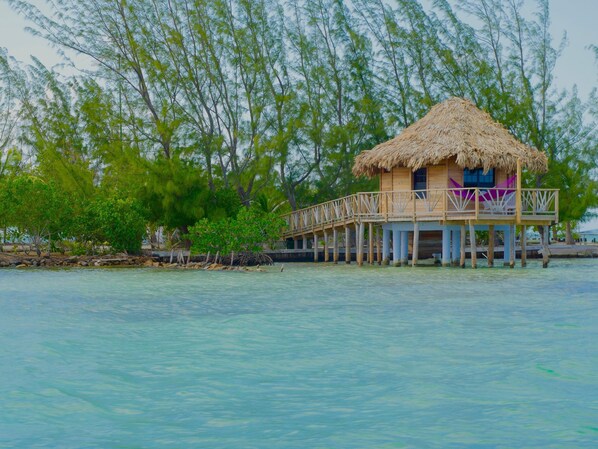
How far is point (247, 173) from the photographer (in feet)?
111

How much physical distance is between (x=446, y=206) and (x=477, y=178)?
8.49 feet

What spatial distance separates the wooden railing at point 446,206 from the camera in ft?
79.2

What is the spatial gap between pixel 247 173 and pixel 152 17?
7790 mm

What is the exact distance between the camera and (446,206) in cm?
2439

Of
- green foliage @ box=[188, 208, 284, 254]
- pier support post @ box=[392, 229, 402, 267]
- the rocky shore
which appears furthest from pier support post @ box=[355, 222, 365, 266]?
the rocky shore

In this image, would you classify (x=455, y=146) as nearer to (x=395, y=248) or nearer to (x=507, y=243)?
(x=395, y=248)

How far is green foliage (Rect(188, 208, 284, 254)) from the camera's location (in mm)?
26562

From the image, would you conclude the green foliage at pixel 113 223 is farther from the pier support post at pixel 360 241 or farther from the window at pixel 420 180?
the window at pixel 420 180

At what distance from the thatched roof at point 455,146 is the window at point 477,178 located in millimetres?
595

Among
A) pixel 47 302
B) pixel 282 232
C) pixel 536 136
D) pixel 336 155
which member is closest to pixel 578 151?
pixel 536 136

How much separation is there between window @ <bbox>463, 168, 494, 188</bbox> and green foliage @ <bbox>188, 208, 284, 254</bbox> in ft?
22.8

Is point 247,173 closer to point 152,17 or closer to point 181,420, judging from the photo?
point 152,17

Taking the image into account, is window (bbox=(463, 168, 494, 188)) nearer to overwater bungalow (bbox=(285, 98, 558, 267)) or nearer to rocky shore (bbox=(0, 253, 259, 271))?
overwater bungalow (bbox=(285, 98, 558, 267))

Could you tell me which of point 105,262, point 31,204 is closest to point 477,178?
point 105,262
